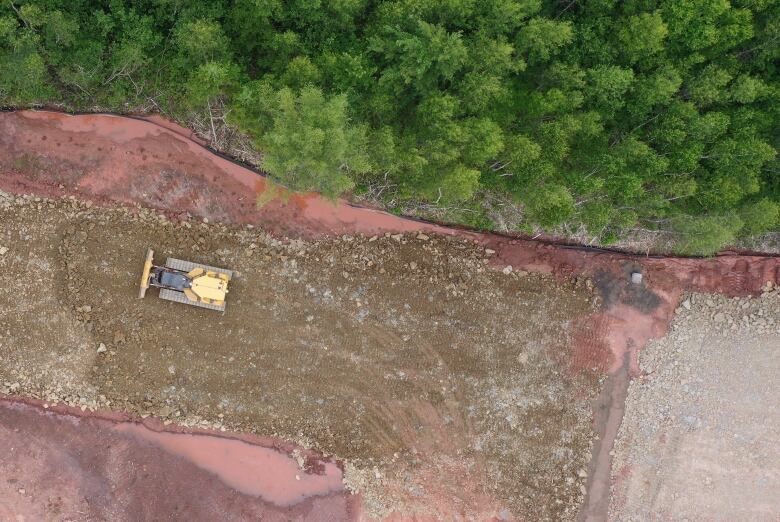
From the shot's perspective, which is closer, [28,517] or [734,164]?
[734,164]

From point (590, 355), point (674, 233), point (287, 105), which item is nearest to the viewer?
point (287, 105)

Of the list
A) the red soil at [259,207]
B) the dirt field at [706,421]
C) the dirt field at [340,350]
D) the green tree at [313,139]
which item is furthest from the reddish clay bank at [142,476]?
the dirt field at [706,421]

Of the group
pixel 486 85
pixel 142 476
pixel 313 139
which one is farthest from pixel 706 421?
pixel 142 476

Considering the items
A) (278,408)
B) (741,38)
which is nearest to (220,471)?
(278,408)

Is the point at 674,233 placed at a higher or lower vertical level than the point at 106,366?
higher

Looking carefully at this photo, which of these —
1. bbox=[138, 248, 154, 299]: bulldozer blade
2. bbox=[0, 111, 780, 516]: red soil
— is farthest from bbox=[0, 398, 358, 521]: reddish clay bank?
bbox=[0, 111, 780, 516]: red soil

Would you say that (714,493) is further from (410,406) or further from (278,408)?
(278,408)

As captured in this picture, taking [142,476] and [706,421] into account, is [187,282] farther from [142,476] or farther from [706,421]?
[706,421]

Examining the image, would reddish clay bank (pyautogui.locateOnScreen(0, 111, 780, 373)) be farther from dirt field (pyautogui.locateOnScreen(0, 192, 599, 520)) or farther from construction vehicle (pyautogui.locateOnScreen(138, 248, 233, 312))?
construction vehicle (pyautogui.locateOnScreen(138, 248, 233, 312))
